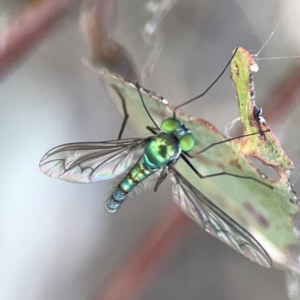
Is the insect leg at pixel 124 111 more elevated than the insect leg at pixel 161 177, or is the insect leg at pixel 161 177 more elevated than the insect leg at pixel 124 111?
the insect leg at pixel 124 111

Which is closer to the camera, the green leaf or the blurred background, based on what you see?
the green leaf

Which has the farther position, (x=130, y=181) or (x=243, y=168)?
(x=130, y=181)

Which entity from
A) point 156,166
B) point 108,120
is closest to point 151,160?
point 156,166

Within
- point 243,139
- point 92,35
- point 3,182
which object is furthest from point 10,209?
point 243,139

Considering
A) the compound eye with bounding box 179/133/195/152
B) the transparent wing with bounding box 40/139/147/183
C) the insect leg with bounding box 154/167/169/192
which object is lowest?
the transparent wing with bounding box 40/139/147/183

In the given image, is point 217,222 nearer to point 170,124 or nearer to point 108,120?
point 170,124

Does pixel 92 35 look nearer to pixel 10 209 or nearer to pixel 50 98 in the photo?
pixel 50 98
